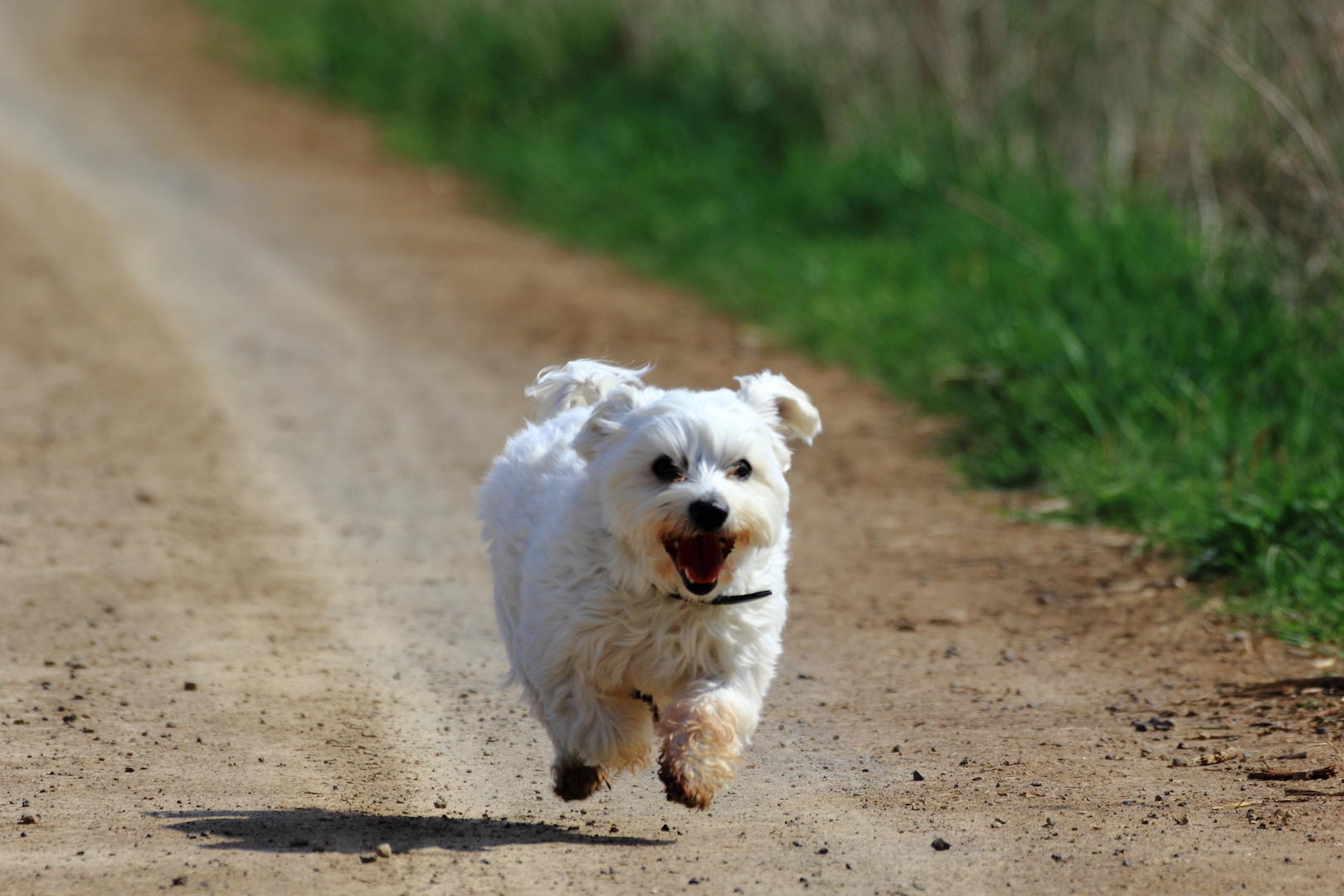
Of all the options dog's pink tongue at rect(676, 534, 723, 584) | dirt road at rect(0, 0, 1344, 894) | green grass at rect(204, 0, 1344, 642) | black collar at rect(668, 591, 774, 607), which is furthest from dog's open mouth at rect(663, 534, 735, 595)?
green grass at rect(204, 0, 1344, 642)

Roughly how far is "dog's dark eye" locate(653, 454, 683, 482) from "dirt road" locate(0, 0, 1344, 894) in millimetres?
1020

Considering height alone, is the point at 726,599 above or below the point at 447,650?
above

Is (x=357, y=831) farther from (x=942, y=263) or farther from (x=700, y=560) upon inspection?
(x=942, y=263)

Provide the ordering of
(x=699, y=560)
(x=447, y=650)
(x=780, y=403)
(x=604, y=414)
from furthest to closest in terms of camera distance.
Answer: (x=447, y=650) < (x=780, y=403) < (x=604, y=414) < (x=699, y=560)

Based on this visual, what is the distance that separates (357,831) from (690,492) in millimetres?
1319

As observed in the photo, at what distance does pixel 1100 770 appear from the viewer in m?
4.95

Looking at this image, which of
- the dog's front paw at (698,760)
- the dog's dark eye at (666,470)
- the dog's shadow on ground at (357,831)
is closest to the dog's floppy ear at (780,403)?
the dog's dark eye at (666,470)

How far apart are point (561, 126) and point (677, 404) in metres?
11.9

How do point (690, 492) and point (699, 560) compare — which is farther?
point (699, 560)

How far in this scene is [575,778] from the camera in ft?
14.4

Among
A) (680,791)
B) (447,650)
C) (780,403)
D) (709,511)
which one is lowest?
(447,650)

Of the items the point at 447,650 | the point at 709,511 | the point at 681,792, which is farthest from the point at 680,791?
the point at 447,650

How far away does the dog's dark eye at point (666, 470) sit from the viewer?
13.7 ft

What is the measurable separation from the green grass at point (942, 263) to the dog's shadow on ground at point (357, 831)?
10.9ft
